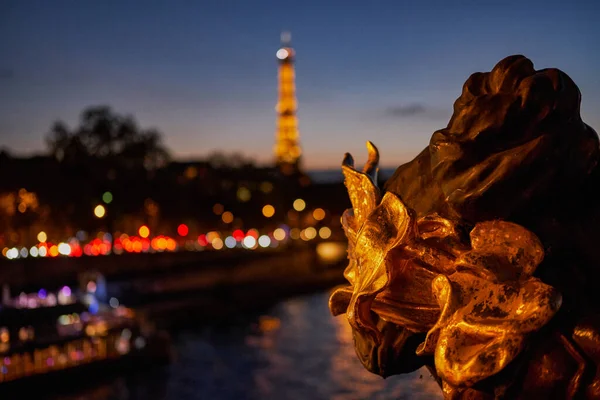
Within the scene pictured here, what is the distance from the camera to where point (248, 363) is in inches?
672

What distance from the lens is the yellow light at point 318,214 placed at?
51781mm

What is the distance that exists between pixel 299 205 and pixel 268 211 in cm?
760

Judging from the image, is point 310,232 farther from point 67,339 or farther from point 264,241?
point 67,339

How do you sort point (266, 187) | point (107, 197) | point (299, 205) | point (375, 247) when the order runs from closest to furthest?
point (375, 247) < point (107, 197) < point (266, 187) < point (299, 205)

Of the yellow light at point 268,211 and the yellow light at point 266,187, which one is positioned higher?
the yellow light at point 266,187

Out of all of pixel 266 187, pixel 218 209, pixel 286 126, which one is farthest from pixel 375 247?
pixel 286 126

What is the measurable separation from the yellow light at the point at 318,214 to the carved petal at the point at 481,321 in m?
50.2

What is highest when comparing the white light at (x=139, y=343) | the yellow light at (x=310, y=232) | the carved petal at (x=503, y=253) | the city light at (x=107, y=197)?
the carved petal at (x=503, y=253)

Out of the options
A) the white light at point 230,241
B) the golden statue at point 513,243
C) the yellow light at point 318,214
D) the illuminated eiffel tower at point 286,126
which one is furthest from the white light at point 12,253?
the illuminated eiffel tower at point 286,126

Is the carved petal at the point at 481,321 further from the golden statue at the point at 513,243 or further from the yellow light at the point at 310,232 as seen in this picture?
the yellow light at the point at 310,232

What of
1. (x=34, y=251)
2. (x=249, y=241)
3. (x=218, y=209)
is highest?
(x=218, y=209)

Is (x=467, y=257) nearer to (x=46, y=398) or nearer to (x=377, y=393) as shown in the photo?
(x=377, y=393)

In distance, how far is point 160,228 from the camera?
36750 millimetres

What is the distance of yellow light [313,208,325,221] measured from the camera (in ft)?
170
